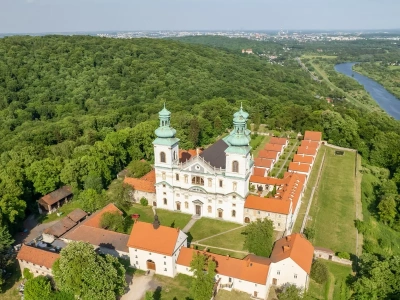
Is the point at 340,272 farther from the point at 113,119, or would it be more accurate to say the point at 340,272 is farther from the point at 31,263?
the point at 113,119

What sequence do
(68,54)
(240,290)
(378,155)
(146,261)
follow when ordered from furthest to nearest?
(68,54) < (378,155) < (146,261) < (240,290)

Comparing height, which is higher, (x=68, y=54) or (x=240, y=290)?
(x=68, y=54)

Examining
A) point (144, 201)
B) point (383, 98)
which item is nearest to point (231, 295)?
point (144, 201)

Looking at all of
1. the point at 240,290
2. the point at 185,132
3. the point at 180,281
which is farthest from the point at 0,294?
the point at 185,132

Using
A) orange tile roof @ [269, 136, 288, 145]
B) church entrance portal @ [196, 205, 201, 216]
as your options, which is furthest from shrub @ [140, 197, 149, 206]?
orange tile roof @ [269, 136, 288, 145]

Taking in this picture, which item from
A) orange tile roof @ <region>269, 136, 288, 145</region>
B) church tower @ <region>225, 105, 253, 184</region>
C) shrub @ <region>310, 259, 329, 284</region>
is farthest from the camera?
orange tile roof @ <region>269, 136, 288, 145</region>

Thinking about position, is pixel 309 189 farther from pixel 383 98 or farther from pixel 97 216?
pixel 383 98

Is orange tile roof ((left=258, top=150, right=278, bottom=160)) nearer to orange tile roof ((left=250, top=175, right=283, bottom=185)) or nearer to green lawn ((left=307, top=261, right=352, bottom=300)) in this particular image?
orange tile roof ((left=250, top=175, right=283, bottom=185))
